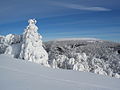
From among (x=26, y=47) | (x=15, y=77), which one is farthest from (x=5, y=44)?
(x=15, y=77)

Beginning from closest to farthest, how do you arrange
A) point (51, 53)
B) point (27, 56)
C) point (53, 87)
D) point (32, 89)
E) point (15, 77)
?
point (32, 89), point (53, 87), point (15, 77), point (27, 56), point (51, 53)

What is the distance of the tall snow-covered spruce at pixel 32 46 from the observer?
63.9ft

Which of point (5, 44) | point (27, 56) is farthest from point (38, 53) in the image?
point (5, 44)

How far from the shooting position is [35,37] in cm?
2003

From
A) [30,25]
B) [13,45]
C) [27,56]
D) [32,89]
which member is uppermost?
[30,25]

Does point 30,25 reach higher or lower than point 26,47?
higher

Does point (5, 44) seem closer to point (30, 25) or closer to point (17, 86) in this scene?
point (30, 25)

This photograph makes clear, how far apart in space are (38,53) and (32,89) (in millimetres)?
16317

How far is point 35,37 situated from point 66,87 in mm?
16500

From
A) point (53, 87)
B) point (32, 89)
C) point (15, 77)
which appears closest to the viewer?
point (32, 89)

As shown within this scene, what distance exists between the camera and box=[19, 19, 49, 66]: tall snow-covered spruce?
766 inches

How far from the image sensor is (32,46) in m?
20.0

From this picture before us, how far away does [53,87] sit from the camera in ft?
12.5

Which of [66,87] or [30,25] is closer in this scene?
[66,87]
